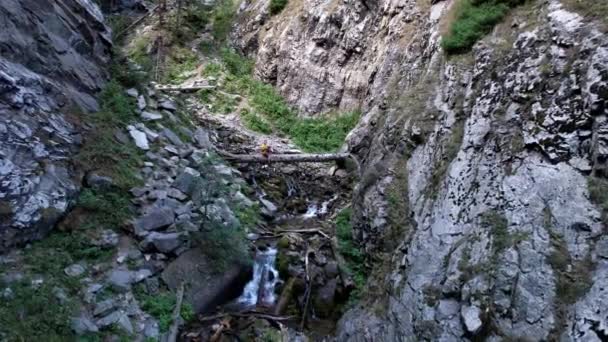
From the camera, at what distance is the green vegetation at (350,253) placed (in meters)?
10.4

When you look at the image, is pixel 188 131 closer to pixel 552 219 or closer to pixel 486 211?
pixel 486 211

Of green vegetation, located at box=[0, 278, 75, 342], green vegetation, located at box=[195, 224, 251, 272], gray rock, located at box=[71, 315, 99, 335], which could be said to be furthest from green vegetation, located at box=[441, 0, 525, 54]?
green vegetation, located at box=[0, 278, 75, 342]

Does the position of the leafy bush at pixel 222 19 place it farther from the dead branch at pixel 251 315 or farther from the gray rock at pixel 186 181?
the dead branch at pixel 251 315

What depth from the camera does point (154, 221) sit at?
1096cm

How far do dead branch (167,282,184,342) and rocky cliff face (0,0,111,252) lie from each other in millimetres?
3259

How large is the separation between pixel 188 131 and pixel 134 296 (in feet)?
25.1

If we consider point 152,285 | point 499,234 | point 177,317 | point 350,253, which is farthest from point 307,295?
point 499,234

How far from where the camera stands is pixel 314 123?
2053 cm

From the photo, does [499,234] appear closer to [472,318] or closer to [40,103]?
[472,318]

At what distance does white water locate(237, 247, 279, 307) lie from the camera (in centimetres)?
1101

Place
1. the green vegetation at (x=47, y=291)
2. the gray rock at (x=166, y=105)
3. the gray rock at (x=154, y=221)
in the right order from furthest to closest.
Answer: the gray rock at (x=166, y=105)
the gray rock at (x=154, y=221)
the green vegetation at (x=47, y=291)

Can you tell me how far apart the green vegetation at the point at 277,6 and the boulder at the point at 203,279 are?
17885mm

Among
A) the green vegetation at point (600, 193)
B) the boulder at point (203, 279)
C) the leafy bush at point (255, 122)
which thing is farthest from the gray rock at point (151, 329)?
the leafy bush at point (255, 122)

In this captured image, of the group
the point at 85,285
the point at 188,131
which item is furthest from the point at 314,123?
the point at 85,285
